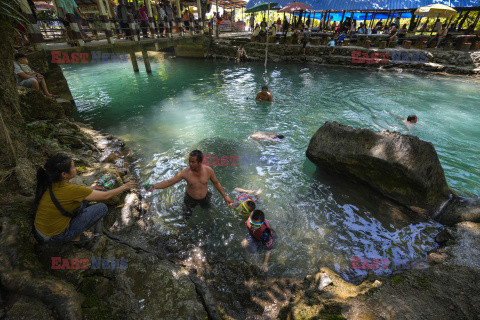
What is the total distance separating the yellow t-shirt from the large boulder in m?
5.43

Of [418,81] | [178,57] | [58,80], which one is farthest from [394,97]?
[178,57]

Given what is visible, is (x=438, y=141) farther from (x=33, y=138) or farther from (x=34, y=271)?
(x=33, y=138)

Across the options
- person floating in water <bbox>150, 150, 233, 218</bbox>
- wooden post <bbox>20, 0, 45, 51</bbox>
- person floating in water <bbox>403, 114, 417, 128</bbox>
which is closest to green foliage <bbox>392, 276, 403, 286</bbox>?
person floating in water <bbox>150, 150, 233, 218</bbox>

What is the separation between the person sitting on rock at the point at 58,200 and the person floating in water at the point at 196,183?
1472 mm

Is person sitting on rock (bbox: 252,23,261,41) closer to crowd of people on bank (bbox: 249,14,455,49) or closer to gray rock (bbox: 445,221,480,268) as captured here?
crowd of people on bank (bbox: 249,14,455,49)

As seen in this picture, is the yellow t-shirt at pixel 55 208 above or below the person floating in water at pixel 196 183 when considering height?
above

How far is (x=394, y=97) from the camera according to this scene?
1258 cm

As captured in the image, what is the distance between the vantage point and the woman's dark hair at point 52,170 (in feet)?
8.76

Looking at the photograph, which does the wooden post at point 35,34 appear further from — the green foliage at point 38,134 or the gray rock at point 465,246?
the gray rock at point 465,246

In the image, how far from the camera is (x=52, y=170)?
269 cm

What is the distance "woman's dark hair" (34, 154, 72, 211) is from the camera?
267 cm

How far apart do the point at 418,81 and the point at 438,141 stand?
33.6 ft

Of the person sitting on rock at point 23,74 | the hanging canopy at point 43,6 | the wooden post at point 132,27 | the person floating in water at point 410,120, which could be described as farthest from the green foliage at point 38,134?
the hanging canopy at point 43,6

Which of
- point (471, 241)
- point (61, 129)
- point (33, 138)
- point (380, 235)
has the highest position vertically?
point (33, 138)
